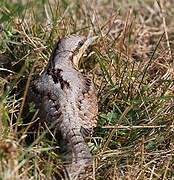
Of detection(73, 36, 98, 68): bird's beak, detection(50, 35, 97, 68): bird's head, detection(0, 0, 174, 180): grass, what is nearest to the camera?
detection(0, 0, 174, 180): grass

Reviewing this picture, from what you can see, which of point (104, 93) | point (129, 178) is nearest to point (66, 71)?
point (104, 93)

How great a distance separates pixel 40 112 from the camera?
309cm

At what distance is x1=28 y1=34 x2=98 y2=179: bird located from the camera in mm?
2645

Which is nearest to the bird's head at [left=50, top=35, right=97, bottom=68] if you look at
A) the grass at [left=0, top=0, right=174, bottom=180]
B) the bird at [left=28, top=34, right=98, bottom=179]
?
the bird at [left=28, top=34, right=98, bottom=179]

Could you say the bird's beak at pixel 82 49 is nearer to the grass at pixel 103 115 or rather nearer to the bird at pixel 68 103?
the bird at pixel 68 103

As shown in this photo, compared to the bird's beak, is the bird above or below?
below

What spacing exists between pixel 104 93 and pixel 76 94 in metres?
0.71

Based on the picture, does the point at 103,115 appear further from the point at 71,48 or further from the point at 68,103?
the point at 71,48

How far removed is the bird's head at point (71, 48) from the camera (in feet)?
11.5

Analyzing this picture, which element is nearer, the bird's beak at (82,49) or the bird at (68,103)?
the bird at (68,103)

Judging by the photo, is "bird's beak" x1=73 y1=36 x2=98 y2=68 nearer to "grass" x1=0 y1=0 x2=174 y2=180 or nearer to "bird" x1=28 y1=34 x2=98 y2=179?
"bird" x1=28 y1=34 x2=98 y2=179

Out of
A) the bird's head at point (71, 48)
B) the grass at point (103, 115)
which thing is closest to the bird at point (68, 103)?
the bird's head at point (71, 48)

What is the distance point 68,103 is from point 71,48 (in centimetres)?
92

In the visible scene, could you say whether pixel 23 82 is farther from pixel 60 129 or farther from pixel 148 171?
pixel 148 171
